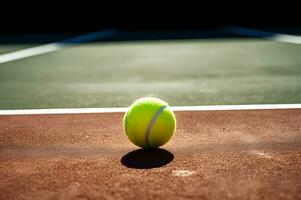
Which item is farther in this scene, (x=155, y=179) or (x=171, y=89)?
(x=171, y=89)

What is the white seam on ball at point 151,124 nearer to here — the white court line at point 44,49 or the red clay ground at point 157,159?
the red clay ground at point 157,159

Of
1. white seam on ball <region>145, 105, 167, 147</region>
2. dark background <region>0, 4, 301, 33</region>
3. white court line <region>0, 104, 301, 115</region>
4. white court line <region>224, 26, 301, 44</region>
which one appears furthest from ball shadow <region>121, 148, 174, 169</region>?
dark background <region>0, 4, 301, 33</region>

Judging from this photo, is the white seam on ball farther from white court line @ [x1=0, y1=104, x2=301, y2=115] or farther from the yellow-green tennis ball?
white court line @ [x1=0, y1=104, x2=301, y2=115]

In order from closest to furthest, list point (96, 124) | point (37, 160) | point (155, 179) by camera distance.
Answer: point (155, 179)
point (37, 160)
point (96, 124)

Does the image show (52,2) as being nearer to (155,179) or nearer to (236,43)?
(236,43)

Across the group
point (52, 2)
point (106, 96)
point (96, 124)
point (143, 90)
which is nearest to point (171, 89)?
point (143, 90)

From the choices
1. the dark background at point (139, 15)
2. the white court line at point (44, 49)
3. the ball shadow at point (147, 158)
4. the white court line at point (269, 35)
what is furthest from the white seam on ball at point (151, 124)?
the dark background at point (139, 15)
